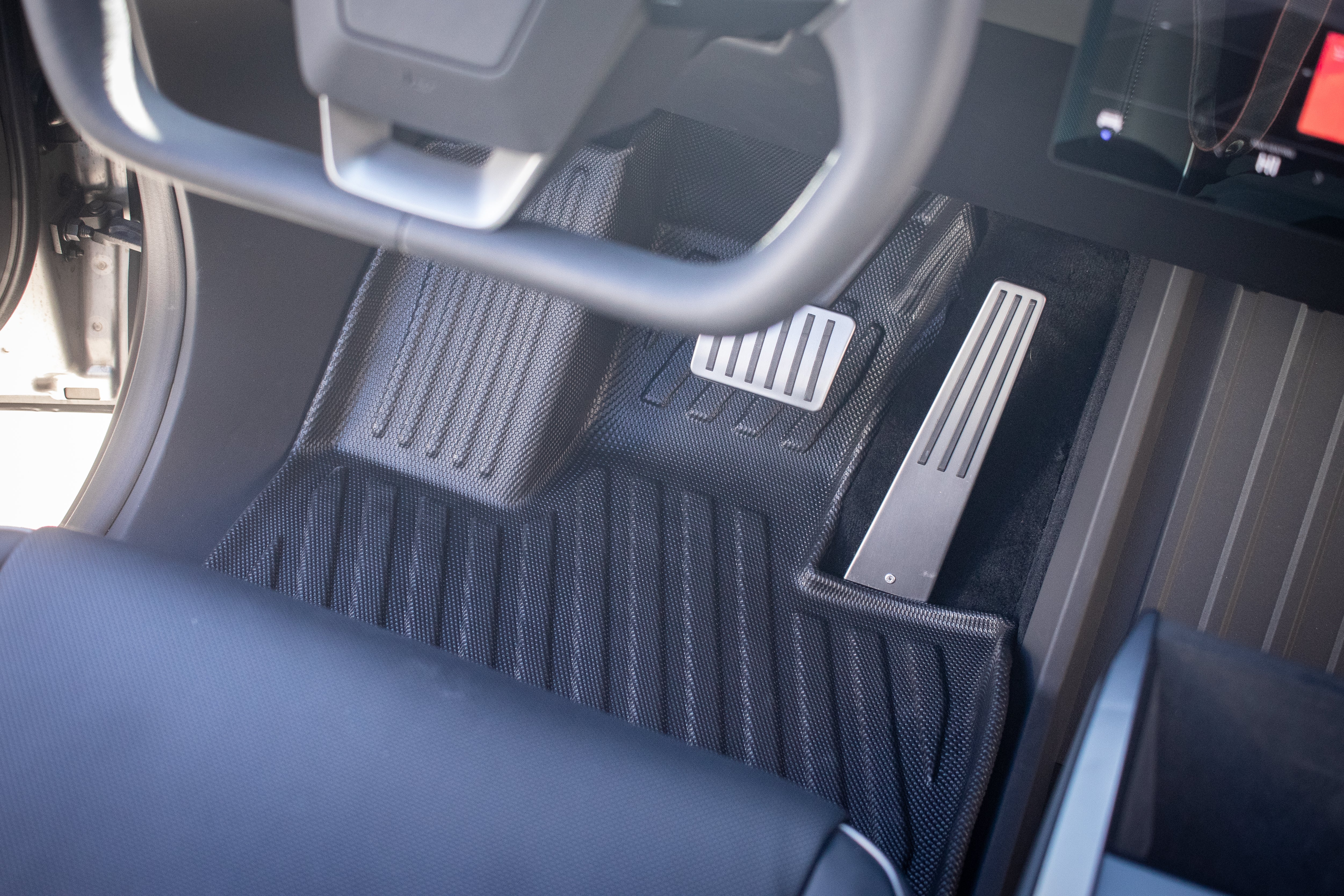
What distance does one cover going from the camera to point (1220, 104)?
699 millimetres

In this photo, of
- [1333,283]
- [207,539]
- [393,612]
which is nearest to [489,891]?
[393,612]

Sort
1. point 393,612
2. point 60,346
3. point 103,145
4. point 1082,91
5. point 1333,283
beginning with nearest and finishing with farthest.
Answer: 1. point 103,145
2. point 1082,91
3. point 1333,283
4. point 393,612
5. point 60,346

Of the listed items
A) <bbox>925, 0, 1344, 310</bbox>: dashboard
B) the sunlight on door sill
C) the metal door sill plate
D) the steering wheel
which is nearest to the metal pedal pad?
the metal door sill plate

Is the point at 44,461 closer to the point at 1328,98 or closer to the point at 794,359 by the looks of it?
the point at 794,359

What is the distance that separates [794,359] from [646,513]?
24 cm

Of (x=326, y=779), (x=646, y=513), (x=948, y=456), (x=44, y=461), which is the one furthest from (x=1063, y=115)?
(x=44, y=461)

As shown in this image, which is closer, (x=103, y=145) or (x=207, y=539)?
(x=103, y=145)

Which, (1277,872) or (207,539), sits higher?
(1277,872)

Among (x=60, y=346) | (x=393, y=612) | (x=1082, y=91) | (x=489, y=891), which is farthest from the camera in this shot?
(x=60, y=346)

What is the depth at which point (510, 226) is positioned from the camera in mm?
590

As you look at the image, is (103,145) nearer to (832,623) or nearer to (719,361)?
(719,361)

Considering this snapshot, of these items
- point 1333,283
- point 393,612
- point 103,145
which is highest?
point 1333,283

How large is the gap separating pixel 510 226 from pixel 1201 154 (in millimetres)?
534

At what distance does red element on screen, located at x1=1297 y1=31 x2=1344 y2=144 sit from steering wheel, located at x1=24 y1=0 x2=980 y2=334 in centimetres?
34
